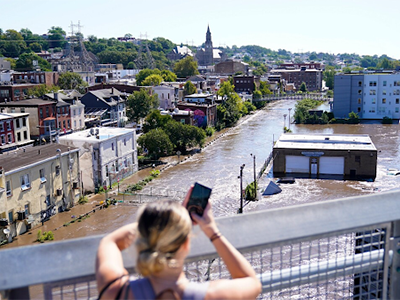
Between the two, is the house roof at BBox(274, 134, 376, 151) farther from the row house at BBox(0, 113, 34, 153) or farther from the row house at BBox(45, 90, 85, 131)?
the row house at BBox(45, 90, 85, 131)

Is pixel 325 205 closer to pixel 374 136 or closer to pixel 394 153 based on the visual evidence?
pixel 394 153

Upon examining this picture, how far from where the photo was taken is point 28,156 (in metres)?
11.9

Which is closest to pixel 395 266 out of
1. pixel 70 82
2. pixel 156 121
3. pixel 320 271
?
pixel 320 271

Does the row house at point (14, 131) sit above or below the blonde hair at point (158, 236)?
below

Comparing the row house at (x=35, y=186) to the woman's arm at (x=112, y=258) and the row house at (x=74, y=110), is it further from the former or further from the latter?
the woman's arm at (x=112, y=258)

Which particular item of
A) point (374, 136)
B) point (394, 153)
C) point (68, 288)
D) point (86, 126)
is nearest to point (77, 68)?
point (86, 126)

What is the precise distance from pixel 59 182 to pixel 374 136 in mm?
17536

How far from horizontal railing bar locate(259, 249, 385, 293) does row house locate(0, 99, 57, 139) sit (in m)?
19.8

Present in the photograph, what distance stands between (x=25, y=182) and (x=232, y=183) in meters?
6.51

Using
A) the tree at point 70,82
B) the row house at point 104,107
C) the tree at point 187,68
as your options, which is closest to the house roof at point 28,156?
the row house at point 104,107

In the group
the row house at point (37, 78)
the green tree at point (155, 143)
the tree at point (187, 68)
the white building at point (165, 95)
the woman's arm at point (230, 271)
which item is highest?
the tree at point (187, 68)

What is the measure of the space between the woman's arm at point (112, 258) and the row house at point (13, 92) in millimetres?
26993

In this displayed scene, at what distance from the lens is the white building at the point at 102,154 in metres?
14.2

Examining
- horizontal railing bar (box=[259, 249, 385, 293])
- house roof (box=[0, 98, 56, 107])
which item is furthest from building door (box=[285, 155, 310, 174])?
horizontal railing bar (box=[259, 249, 385, 293])
